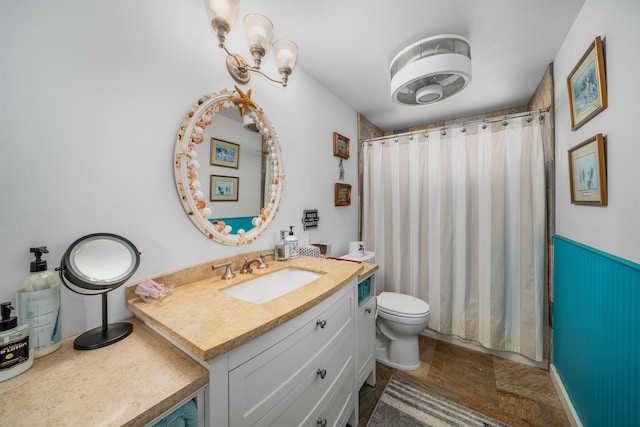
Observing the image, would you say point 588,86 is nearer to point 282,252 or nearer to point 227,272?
point 282,252

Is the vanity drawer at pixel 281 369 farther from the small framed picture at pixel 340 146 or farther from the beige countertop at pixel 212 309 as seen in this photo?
the small framed picture at pixel 340 146

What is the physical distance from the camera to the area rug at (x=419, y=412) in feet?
4.28

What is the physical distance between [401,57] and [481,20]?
44cm

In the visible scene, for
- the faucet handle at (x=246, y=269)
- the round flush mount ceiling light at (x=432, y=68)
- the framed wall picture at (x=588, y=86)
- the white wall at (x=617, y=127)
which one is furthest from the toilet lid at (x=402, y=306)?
the round flush mount ceiling light at (x=432, y=68)

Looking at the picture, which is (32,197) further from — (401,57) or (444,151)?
(444,151)

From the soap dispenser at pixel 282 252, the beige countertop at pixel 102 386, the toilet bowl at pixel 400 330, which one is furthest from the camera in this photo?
the toilet bowl at pixel 400 330

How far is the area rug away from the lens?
131 cm

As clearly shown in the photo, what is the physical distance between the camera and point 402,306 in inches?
70.6

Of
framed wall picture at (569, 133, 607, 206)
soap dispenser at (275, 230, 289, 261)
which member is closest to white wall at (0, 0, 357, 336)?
soap dispenser at (275, 230, 289, 261)

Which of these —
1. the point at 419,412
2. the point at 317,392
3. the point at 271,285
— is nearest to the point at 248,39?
the point at 271,285

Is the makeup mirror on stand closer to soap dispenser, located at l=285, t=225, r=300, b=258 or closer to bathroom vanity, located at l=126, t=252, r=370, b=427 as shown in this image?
bathroom vanity, located at l=126, t=252, r=370, b=427

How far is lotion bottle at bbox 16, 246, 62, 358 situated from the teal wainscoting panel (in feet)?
6.19

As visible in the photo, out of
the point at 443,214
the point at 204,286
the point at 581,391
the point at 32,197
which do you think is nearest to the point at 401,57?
the point at 443,214

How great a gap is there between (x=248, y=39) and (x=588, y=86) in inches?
65.3
